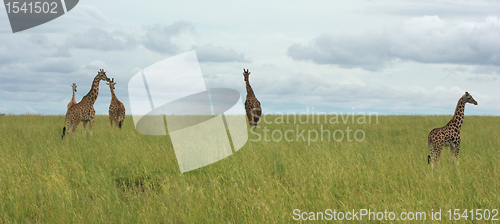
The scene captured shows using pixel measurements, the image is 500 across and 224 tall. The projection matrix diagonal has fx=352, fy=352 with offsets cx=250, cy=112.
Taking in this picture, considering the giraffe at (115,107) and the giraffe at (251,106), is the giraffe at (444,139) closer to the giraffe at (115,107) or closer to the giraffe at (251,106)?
the giraffe at (251,106)

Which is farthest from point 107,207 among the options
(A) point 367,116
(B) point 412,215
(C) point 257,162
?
(A) point 367,116

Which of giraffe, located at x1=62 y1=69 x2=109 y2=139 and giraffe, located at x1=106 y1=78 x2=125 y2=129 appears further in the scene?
giraffe, located at x1=106 y1=78 x2=125 y2=129

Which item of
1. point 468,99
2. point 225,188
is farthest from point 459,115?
point 225,188

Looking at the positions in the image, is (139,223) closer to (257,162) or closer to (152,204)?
(152,204)

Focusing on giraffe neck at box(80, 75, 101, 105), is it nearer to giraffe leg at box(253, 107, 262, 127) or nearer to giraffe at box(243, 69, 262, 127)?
giraffe at box(243, 69, 262, 127)

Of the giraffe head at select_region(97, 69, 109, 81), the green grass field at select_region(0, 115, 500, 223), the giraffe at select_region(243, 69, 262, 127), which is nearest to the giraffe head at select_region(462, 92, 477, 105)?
the green grass field at select_region(0, 115, 500, 223)

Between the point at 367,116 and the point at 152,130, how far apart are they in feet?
44.1

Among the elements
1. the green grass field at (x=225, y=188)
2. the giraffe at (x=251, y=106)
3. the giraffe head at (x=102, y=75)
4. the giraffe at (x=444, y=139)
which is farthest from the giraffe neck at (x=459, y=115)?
the giraffe head at (x=102, y=75)

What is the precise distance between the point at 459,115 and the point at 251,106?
828cm

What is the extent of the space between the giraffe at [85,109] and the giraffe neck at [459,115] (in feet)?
32.4

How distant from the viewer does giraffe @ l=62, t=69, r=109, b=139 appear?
34.8ft

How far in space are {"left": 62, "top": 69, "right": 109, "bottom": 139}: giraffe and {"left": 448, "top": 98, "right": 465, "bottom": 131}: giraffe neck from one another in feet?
32.4

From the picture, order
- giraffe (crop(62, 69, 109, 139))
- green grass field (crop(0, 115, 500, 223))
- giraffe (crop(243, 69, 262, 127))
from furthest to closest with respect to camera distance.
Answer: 1. giraffe (crop(243, 69, 262, 127))
2. giraffe (crop(62, 69, 109, 139))
3. green grass field (crop(0, 115, 500, 223))

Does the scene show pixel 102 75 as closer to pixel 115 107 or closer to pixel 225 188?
pixel 115 107
